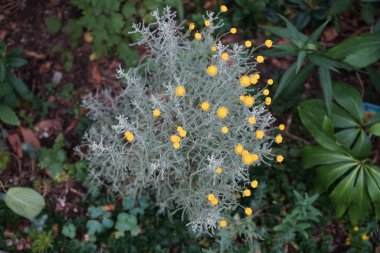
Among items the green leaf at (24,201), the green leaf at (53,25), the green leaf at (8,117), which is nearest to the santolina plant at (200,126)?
the green leaf at (24,201)

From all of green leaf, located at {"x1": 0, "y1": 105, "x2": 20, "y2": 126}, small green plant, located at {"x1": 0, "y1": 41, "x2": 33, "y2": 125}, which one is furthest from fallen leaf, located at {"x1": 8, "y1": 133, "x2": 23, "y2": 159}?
green leaf, located at {"x1": 0, "y1": 105, "x2": 20, "y2": 126}

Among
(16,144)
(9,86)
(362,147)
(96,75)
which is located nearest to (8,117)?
(9,86)

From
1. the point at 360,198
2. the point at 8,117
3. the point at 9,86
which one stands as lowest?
the point at 360,198

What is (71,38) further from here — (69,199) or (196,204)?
(196,204)

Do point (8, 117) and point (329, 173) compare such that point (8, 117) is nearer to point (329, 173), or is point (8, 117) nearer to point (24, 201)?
point (24, 201)

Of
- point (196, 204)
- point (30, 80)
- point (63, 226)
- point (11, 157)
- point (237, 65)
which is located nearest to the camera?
point (237, 65)

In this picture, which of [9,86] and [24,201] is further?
[9,86]

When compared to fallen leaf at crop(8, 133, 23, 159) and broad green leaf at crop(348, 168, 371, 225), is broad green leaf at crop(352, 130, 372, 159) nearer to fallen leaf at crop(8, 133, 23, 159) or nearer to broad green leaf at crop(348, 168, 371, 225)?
broad green leaf at crop(348, 168, 371, 225)

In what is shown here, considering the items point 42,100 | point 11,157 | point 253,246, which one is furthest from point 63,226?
point 253,246
